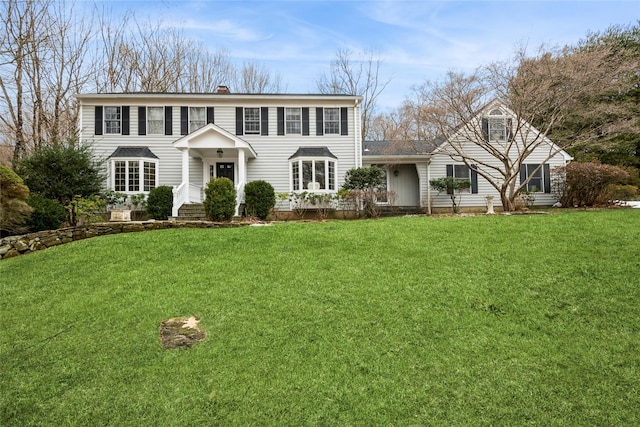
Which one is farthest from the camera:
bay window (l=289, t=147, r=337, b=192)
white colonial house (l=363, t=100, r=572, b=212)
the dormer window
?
white colonial house (l=363, t=100, r=572, b=212)

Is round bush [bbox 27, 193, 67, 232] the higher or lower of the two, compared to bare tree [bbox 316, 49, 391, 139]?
lower

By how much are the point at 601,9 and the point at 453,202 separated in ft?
28.0

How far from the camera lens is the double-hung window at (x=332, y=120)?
1585cm

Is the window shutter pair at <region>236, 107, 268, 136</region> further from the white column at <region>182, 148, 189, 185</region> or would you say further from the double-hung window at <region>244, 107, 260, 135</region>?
the white column at <region>182, 148, 189, 185</region>

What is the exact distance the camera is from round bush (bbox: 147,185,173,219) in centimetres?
1263

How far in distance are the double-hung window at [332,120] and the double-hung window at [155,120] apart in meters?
7.04

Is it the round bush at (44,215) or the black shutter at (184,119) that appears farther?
the black shutter at (184,119)

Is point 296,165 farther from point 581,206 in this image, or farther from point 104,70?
point 104,70

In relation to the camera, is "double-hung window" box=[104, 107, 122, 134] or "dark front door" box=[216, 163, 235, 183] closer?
"double-hung window" box=[104, 107, 122, 134]

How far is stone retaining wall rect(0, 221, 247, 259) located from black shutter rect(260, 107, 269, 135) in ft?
22.5

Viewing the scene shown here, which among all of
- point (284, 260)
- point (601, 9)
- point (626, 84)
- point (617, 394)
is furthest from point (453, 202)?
point (617, 394)

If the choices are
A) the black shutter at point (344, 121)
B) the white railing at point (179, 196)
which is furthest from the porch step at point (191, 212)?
the black shutter at point (344, 121)

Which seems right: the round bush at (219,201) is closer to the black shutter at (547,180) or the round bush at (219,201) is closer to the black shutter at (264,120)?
the black shutter at (264,120)

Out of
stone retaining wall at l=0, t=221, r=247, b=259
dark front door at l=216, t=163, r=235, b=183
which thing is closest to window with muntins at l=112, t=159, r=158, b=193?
dark front door at l=216, t=163, r=235, b=183
